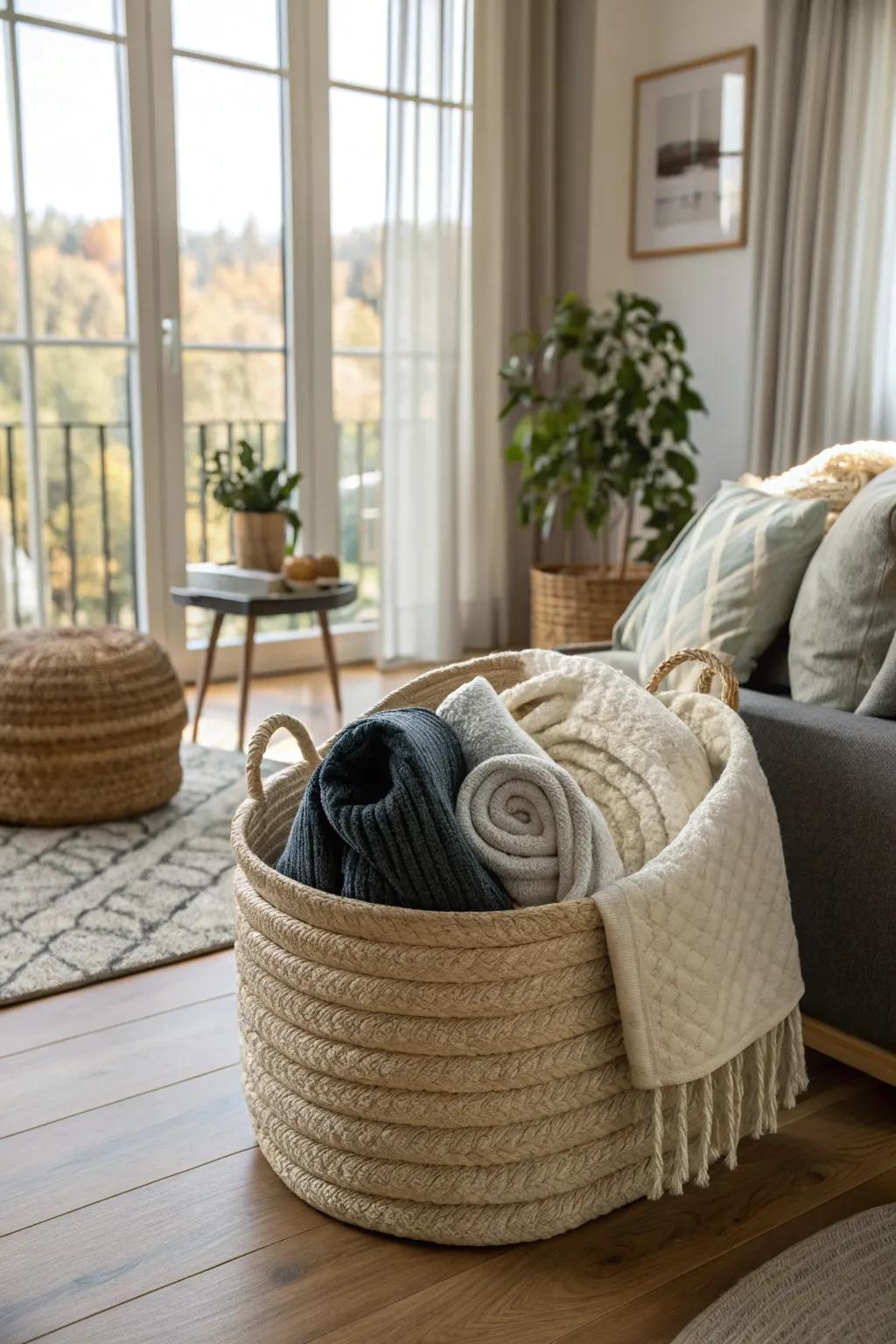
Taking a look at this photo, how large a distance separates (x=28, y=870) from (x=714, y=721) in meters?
1.51

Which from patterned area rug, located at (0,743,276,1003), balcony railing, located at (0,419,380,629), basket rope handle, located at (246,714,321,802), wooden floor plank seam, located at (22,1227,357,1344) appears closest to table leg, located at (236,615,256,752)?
patterned area rug, located at (0,743,276,1003)

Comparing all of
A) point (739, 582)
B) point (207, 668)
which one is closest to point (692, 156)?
point (207, 668)

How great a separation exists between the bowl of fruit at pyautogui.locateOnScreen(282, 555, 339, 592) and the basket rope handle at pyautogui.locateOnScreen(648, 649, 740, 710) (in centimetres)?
184

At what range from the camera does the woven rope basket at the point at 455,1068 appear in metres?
1.34

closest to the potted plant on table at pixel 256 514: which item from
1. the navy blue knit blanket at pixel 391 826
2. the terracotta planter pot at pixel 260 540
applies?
the terracotta planter pot at pixel 260 540

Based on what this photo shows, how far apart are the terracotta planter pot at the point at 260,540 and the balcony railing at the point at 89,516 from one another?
38 cm

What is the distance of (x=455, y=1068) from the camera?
1347mm

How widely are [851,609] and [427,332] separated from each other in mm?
2979

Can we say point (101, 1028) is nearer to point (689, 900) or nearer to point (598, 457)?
point (689, 900)

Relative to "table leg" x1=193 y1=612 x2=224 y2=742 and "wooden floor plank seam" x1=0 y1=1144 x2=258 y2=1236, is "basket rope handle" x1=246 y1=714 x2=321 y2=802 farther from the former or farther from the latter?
"table leg" x1=193 y1=612 x2=224 y2=742

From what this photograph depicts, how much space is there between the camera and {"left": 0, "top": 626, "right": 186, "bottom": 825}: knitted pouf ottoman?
9.15ft

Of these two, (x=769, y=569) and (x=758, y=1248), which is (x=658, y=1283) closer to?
(x=758, y=1248)

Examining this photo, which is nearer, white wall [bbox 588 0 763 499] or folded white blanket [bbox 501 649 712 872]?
folded white blanket [bbox 501 649 712 872]

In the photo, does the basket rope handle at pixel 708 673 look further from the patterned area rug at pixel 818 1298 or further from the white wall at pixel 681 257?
the white wall at pixel 681 257
